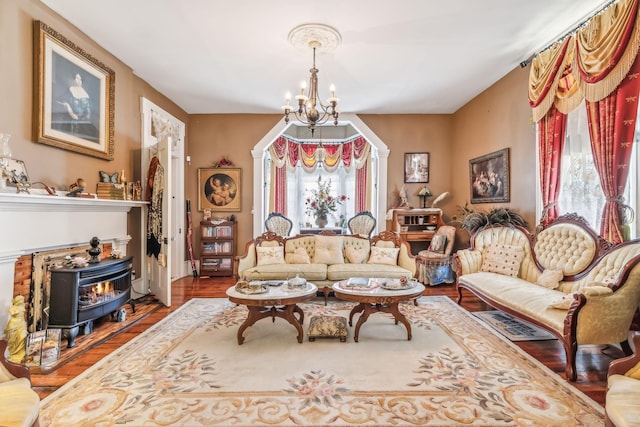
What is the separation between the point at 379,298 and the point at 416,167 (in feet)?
12.9

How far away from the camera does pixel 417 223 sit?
595cm

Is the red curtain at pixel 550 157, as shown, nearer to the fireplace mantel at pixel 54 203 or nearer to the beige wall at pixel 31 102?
the fireplace mantel at pixel 54 203

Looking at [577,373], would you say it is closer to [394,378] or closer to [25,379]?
[394,378]

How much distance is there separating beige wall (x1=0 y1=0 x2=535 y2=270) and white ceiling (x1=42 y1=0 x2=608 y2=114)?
0.28m

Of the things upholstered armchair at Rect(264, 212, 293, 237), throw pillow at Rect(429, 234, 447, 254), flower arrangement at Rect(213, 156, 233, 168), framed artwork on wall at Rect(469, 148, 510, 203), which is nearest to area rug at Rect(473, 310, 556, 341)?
throw pillow at Rect(429, 234, 447, 254)

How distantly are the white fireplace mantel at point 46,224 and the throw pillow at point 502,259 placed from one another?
4771 millimetres

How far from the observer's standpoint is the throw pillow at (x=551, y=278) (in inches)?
125

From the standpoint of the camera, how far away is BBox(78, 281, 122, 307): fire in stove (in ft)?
10.0

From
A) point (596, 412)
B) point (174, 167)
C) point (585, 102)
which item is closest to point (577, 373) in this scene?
point (596, 412)

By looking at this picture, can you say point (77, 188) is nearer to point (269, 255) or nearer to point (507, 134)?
point (269, 255)

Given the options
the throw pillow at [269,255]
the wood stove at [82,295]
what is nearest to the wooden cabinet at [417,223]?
the throw pillow at [269,255]

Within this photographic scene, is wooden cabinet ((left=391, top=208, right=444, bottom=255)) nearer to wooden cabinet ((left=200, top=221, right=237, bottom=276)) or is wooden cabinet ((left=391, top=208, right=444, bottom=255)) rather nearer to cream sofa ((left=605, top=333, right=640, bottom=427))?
wooden cabinet ((left=200, top=221, right=237, bottom=276))

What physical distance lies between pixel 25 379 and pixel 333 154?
7.19m

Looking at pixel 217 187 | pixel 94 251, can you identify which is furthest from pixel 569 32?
pixel 217 187
